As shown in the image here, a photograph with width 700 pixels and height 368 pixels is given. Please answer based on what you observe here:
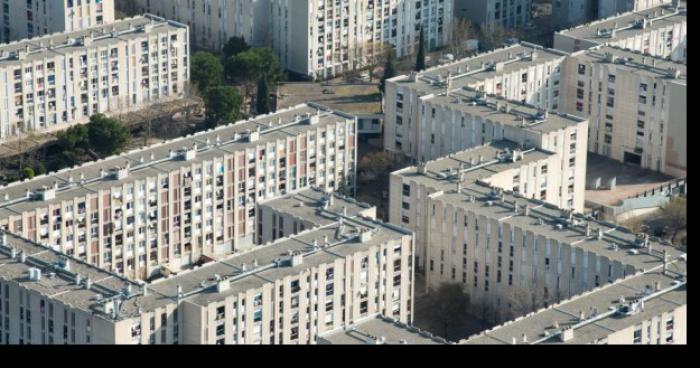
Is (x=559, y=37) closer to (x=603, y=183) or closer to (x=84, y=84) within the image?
(x=603, y=183)

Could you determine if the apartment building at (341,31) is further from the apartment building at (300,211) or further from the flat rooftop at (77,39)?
the apartment building at (300,211)

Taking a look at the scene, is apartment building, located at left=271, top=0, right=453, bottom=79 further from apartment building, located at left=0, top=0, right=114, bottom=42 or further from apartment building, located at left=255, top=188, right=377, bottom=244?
apartment building, located at left=255, top=188, right=377, bottom=244

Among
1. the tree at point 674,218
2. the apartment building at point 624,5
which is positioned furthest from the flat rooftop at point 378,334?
the apartment building at point 624,5

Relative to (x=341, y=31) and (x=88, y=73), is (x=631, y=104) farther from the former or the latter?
(x=88, y=73)

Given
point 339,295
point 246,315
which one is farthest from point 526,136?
point 246,315

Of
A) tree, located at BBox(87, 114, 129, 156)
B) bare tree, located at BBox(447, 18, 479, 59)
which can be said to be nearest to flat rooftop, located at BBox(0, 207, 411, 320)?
tree, located at BBox(87, 114, 129, 156)
